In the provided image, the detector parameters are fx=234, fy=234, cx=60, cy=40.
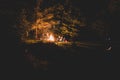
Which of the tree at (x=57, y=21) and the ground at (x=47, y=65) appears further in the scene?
the tree at (x=57, y=21)

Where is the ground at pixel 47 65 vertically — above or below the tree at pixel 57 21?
below

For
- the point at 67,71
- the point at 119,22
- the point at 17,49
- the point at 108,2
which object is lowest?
the point at 67,71

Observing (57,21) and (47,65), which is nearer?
(47,65)

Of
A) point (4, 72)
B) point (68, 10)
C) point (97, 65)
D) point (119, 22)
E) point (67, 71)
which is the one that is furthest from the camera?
point (68, 10)

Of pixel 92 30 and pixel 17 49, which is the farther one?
pixel 92 30

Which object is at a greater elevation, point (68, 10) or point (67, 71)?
point (68, 10)

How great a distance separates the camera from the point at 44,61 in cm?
1425

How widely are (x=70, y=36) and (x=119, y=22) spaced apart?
25.3ft

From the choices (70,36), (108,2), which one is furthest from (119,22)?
(70,36)

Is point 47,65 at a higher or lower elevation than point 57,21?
lower

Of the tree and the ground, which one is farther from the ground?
the tree

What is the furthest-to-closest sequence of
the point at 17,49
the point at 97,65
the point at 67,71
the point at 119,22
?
1. the point at 119,22
2. the point at 97,65
3. the point at 17,49
4. the point at 67,71

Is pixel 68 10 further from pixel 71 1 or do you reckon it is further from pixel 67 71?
pixel 67 71

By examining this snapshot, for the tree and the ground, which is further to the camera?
the tree
